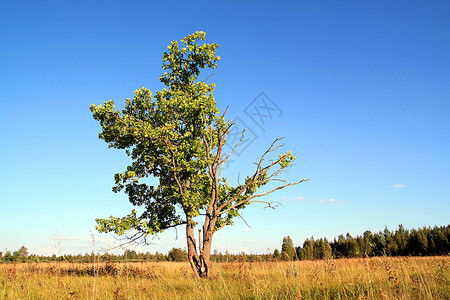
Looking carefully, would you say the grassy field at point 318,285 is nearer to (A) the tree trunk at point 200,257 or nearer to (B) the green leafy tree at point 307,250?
(A) the tree trunk at point 200,257

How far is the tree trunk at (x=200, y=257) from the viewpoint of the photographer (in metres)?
12.9

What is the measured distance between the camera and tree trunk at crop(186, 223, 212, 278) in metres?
12.9

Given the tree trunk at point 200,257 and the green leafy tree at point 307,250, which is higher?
the tree trunk at point 200,257

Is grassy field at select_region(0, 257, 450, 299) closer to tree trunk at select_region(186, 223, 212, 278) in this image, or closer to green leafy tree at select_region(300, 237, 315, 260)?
tree trunk at select_region(186, 223, 212, 278)

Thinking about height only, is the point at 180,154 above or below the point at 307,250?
above

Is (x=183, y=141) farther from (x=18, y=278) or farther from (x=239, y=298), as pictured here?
(x=239, y=298)

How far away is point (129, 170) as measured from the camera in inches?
565

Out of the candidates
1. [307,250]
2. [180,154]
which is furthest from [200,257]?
[307,250]

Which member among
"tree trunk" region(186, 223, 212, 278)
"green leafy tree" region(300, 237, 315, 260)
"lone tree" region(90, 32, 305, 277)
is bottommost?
"green leafy tree" region(300, 237, 315, 260)

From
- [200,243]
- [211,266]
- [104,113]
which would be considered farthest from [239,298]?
[104,113]

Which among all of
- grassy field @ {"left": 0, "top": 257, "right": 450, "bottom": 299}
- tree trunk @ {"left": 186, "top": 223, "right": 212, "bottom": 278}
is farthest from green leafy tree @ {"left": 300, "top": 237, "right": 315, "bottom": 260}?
grassy field @ {"left": 0, "top": 257, "right": 450, "bottom": 299}

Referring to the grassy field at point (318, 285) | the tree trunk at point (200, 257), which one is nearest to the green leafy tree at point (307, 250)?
the tree trunk at point (200, 257)

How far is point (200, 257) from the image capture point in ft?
42.7

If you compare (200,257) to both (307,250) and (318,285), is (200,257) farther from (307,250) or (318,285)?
(307,250)
